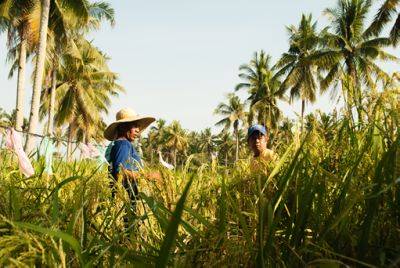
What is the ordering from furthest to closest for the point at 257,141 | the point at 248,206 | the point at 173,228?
the point at 257,141 → the point at 248,206 → the point at 173,228

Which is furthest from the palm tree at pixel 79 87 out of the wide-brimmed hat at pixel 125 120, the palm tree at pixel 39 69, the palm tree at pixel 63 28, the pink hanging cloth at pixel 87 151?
the wide-brimmed hat at pixel 125 120

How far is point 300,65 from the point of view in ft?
98.2

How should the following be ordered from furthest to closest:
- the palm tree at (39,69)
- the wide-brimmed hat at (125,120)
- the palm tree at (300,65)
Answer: the palm tree at (300,65) < the palm tree at (39,69) < the wide-brimmed hat at (125,120)

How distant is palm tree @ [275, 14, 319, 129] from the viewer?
100 ft

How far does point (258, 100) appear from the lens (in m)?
36.4

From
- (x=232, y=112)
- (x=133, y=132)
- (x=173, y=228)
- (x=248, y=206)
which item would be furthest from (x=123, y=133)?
(x=232, y=112)

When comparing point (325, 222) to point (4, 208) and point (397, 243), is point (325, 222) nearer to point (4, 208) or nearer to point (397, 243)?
point (397, 243)

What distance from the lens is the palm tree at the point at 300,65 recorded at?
1201 inches

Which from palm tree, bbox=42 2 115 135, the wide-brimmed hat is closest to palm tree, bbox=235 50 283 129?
palm tree, bbox=42 2 115 135

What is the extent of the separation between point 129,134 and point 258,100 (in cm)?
3410

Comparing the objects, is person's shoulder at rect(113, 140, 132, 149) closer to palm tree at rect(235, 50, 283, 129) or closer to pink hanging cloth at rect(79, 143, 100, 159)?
pink hanging cloth at rect(79, 143, 100, 159)

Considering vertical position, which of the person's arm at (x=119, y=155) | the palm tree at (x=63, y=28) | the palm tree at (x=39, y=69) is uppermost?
the palm tree at (x=63, y=28)

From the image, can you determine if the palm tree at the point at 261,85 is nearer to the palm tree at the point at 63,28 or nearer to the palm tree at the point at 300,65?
the palm tree at the point at 300,65

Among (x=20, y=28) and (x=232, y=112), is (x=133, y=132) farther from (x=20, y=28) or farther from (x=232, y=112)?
(x=232, y=112)
